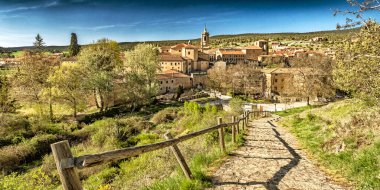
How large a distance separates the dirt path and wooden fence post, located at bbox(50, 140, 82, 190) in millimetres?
3154

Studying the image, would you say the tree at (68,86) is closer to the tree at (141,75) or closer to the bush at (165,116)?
the tree at (141,75)

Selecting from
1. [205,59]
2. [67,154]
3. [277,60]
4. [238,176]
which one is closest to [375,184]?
[238,176]

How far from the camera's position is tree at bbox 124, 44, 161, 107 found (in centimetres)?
4044

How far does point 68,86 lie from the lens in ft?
111

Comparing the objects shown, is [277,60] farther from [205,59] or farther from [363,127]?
[363,127]

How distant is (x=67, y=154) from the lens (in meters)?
3.23

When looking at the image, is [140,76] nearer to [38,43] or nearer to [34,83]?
[34,83]

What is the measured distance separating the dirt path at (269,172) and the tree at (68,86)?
29861mm

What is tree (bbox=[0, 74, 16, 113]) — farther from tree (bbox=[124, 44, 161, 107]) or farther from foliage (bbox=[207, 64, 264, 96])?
foliage (bbox=[207, 64, 264, 96])

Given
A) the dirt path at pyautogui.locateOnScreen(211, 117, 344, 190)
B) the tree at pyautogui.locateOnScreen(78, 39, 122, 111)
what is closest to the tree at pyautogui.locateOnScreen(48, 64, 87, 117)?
the tree at pyautogui.locateOnScreen(78, 39, 122, 111)

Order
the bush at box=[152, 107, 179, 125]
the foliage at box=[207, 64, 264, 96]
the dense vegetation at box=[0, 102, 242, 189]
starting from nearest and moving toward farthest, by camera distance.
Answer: the dense vegetation at box=[0, 102, 242, 189] < the bush at box=[152, 107, 179, 125] < the foliage at box=[207, 64, 264, 96]

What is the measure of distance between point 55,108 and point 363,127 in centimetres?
3501

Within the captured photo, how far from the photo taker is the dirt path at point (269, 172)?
563 centimetres

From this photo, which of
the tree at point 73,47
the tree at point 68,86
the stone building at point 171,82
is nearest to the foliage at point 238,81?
the stone building at point 171,82
